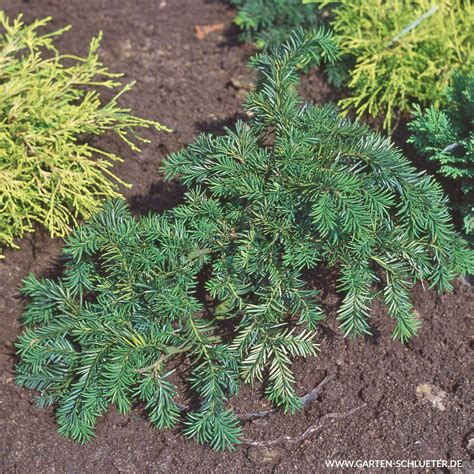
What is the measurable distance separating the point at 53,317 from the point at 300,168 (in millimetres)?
1263

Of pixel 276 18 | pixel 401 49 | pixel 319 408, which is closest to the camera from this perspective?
pixel 319 408

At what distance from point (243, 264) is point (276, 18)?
187cm

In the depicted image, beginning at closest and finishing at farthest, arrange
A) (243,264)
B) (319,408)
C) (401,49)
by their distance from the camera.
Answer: (243,264)
(319,408)
(401,49)

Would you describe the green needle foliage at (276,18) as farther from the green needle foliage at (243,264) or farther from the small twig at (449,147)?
the small twig at (449,147)

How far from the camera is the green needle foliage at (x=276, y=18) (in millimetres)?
3984

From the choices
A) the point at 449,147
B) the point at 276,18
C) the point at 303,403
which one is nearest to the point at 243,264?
the point at 303,403

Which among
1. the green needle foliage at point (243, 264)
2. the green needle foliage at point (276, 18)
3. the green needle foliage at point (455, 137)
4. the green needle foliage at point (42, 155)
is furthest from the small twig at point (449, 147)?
the green needle foliage at point (42, 155)

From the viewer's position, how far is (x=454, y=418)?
288 cm

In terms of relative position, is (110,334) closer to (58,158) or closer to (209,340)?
(209,340)

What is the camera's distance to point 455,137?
10.5 ft

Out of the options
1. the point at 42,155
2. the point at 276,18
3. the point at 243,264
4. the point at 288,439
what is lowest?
the point at 288,439

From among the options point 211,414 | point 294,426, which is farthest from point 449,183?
point 211,414

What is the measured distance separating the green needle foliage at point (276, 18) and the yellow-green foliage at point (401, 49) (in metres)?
0.20

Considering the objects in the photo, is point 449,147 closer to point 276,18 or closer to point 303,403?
point 303,403
